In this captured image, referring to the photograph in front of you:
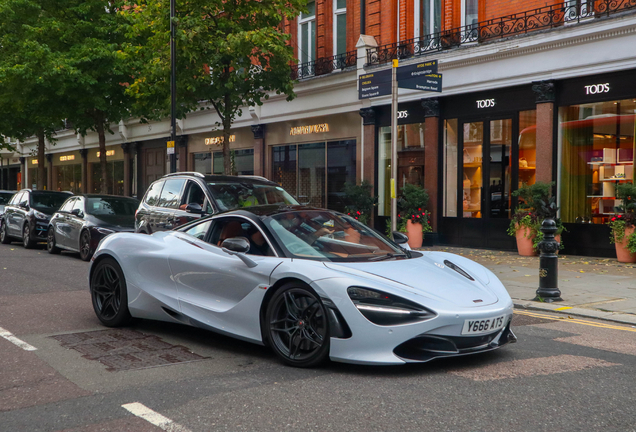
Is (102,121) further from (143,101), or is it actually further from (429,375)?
(429,375)

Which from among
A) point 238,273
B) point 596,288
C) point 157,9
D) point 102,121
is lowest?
point 596,288

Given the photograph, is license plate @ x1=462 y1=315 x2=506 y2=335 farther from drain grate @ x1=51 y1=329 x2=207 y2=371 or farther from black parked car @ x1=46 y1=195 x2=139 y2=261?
black parked car @ x1=46 y1=195 x2=139 y2=261

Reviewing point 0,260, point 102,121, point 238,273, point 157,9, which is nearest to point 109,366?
point 238,273

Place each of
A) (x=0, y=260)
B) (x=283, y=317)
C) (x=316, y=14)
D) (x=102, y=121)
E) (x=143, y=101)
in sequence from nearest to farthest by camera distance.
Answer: (x=283, y=317)
(x=0, y=260)
(x=143, y=101)
(x=316, y=14)
(x=102, y=121)

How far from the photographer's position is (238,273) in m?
5.88

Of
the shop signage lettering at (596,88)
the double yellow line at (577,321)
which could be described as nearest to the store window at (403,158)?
the shop signage lettering at (596,88)

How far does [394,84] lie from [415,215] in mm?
4939

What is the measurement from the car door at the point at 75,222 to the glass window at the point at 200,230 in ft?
29.7

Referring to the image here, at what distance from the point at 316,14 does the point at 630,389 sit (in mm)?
19524

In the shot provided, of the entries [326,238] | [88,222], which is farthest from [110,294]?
[88,222]

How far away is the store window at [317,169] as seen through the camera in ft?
71.7

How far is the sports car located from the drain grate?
258 millimetres

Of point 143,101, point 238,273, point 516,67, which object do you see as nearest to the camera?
point 238,273

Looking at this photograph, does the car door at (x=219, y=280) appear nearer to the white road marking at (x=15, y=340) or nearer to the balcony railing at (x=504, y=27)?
the white road marking at (x=15, y=340)
